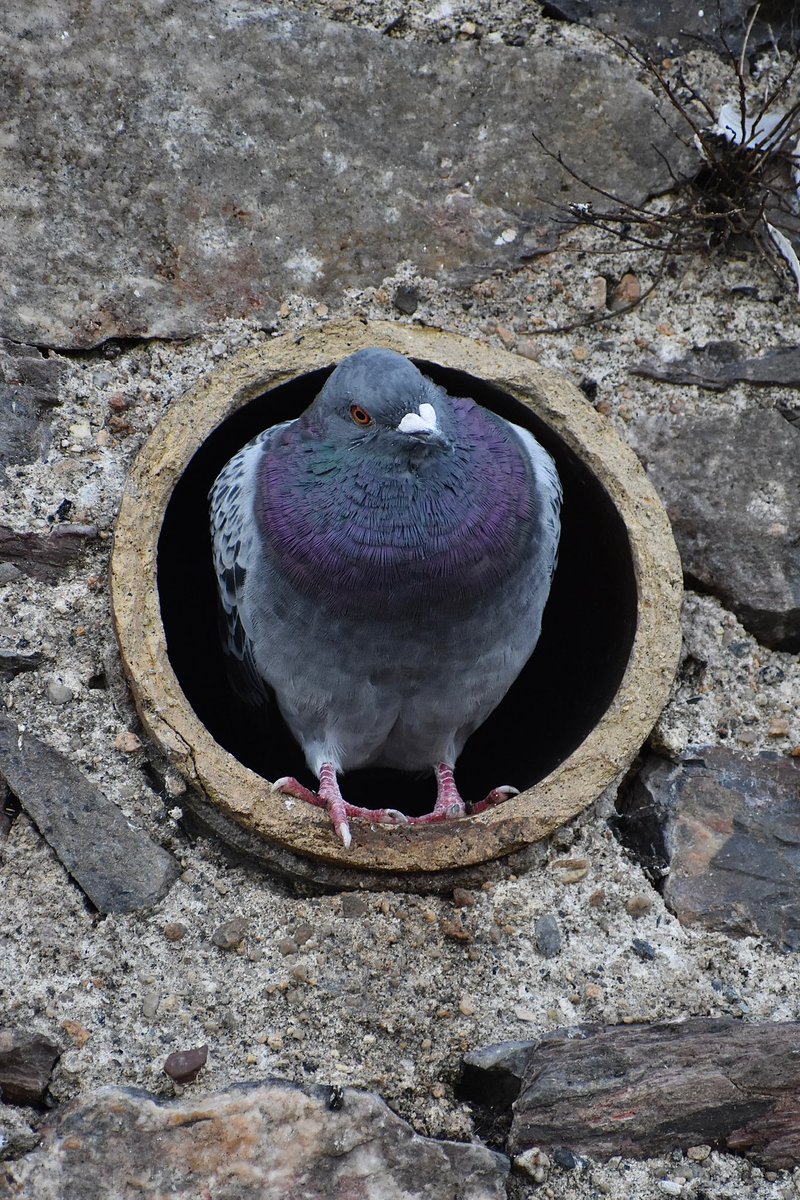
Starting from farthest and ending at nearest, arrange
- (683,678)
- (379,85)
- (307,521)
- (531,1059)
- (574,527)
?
(574,527) → (379,85) → (683,678) → (307,521) → (531,1059)

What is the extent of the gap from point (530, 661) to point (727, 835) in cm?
175

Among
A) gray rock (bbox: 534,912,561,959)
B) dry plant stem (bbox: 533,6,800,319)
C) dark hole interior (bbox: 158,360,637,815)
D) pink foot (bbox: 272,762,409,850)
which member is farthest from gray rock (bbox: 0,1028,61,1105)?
dry plant stem (bbox: 533,6,800,319)

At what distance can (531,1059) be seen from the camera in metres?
2.59

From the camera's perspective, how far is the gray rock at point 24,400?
3150mm

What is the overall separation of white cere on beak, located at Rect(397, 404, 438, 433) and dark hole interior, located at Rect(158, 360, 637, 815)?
56 cm

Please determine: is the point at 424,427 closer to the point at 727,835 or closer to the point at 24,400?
the point at 24,400

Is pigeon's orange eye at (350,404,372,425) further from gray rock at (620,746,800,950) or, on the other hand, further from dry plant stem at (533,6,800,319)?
gray rock at (620,746,800,950)

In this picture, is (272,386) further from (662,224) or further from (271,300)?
(662,224)

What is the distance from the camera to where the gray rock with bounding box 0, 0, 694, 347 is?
10.8 feet

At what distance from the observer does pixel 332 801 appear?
3148mm

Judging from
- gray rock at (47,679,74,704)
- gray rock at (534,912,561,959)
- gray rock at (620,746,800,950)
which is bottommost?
gray rock at (534,912,561,959)

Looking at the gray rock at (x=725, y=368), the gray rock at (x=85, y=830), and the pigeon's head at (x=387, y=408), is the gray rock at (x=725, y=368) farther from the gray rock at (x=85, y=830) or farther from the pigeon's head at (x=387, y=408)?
the gray rock at (x=85, y=830)

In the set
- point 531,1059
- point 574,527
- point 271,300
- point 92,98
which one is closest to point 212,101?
point 92,98

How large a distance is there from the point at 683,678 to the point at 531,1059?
1.21 metres
